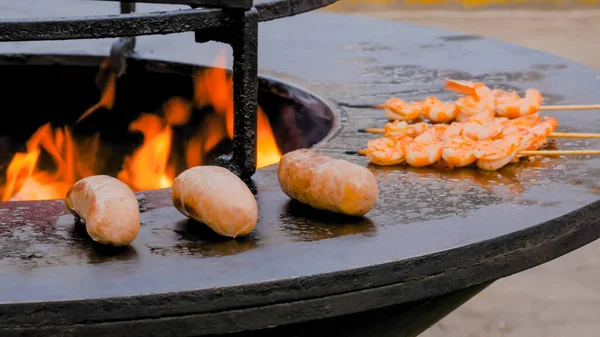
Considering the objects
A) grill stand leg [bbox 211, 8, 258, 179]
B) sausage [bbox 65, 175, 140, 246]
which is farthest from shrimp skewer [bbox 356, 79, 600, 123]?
sausage [bbox 65, 175, 140, 246]

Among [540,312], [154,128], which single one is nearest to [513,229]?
[154,128]

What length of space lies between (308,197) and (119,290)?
1.72 ft

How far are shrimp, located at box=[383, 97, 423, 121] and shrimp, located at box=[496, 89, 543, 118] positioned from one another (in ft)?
0.79

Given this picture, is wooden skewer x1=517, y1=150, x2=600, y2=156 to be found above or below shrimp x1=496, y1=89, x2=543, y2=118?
below

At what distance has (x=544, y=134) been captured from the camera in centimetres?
251

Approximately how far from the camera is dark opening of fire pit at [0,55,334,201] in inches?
135

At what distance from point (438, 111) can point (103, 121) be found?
141 centimetres

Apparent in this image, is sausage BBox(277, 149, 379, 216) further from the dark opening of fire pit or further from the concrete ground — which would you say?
the concrete ground

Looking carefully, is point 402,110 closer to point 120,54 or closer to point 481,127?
point 481,127

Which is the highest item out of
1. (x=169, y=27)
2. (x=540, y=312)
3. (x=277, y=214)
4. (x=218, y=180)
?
(x=169, y=27)

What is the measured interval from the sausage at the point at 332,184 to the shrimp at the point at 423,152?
398 mm

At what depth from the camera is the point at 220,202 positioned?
6.12 feet

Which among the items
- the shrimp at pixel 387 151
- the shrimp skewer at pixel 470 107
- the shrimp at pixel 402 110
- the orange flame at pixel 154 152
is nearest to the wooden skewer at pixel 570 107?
the shrimp skewer at pixel 470 107

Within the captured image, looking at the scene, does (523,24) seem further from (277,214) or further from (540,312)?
(277,214)
